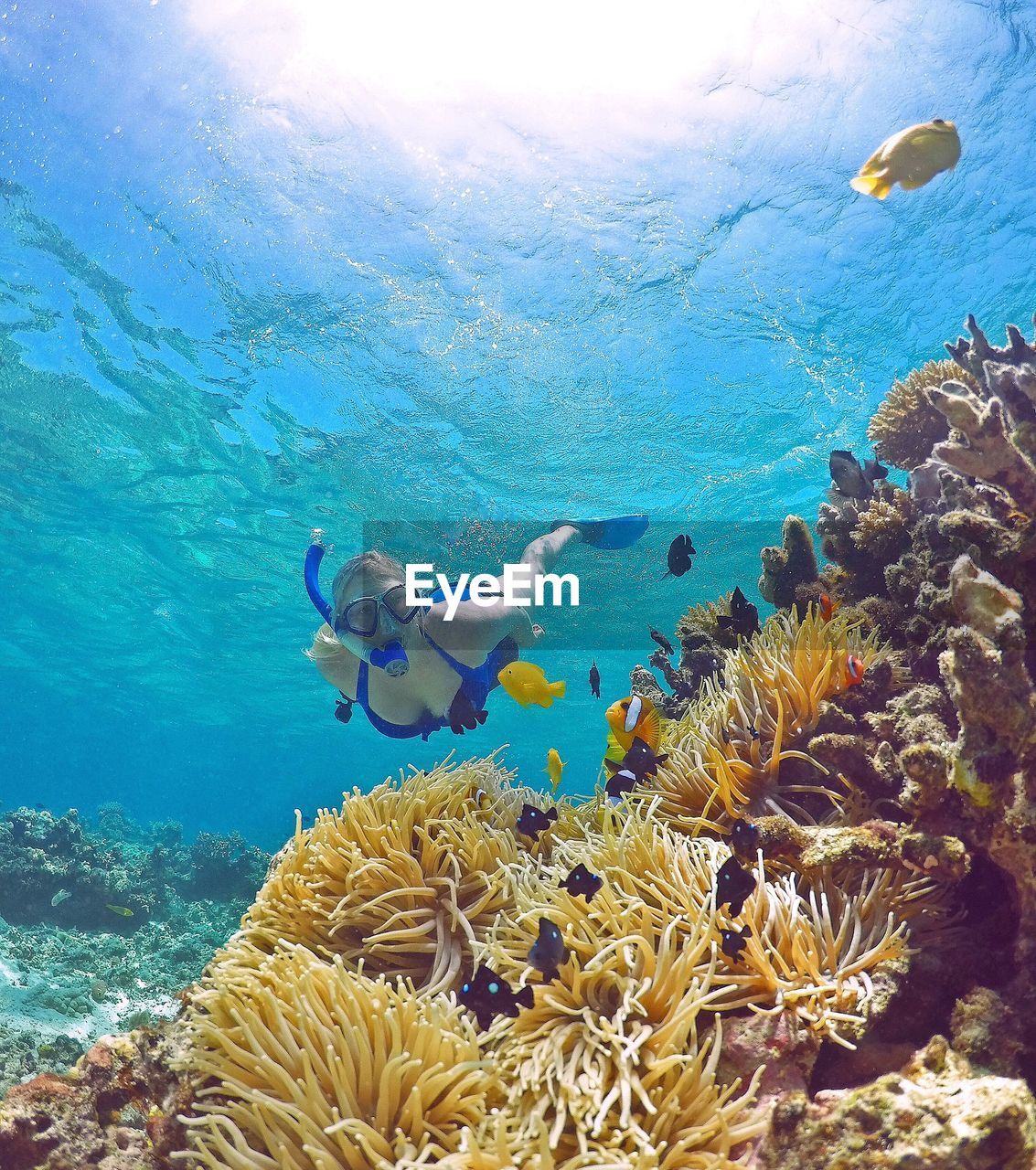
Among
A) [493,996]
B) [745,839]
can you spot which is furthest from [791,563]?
[493,996]

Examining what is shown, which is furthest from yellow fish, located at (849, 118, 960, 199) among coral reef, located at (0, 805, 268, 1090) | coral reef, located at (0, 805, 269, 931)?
coral reef, located at (0, 805, 269, 931)

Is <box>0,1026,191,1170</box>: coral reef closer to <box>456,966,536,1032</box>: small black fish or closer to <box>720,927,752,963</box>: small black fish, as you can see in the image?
<box>456,966,536,1032</box>: small black fish

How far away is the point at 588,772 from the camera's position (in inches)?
3113

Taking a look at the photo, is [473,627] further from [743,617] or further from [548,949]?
[743,617]

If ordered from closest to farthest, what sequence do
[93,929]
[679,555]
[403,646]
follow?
1. [403,646]
2. [679,555]
3. [93,929]

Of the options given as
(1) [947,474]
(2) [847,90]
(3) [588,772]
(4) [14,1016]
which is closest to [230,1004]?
(1) [947,474]

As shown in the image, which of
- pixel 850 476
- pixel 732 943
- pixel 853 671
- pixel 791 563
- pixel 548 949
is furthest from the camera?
pixel 850 476

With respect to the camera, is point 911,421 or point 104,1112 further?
point 911,421

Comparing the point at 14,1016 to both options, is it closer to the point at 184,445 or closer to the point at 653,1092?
the point at 653,1092

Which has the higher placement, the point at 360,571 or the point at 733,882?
the point at 360,571

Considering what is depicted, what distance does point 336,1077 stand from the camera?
207 cm

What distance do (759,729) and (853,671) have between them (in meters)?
0.58

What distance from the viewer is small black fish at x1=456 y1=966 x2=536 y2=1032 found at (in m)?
2.32

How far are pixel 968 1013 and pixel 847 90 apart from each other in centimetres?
1135
